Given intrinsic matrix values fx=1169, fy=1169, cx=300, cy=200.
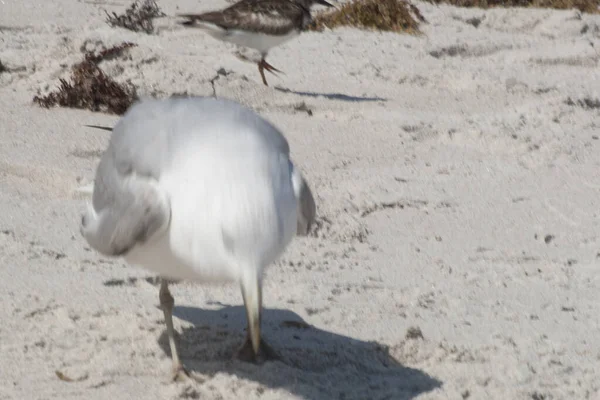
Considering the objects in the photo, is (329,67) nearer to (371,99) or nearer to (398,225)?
(371,99)

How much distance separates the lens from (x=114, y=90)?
7750mm

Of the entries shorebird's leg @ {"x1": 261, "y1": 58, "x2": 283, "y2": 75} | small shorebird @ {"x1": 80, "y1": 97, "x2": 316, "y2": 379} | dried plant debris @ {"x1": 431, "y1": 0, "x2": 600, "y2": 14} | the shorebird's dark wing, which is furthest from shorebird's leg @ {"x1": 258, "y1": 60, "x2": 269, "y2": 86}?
small shorebird @ {"x1": 80, "y1": 97, "x2": 316, "y2": 379}

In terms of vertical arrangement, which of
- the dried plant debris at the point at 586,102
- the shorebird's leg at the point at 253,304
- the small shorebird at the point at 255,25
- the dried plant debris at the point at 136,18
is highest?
the shorebird's leg at the point at 253,304

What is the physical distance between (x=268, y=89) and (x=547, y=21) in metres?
4.22

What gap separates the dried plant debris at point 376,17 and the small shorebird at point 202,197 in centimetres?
713

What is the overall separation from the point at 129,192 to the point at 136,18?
684 centimetres

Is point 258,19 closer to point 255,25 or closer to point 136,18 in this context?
point 255,25

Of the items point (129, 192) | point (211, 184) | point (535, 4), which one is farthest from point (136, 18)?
point (211, 184)

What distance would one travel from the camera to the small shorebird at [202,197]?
3.49 m

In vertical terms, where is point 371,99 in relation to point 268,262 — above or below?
below

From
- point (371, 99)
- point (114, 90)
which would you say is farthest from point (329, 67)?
point (114, 90)

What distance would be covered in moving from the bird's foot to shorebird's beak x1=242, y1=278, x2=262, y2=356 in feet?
2.29

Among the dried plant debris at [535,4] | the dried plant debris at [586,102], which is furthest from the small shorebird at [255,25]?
the dried plant debris at [535,4]

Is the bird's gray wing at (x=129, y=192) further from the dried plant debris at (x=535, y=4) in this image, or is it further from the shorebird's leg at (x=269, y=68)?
the dried plant debris at (x=535, y=4)
